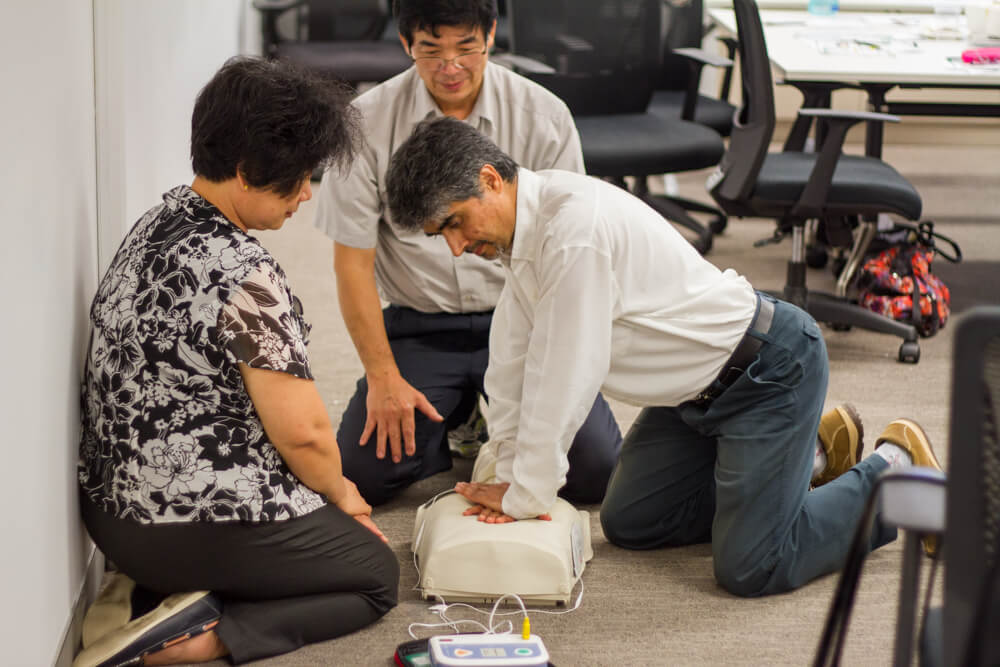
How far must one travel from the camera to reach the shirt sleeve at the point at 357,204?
2.43 meters

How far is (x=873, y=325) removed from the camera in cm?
342

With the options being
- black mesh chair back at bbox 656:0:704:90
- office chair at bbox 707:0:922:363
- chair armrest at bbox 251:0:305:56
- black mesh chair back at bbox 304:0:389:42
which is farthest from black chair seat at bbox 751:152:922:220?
black mesh chair back at bbox 304:0:389:42

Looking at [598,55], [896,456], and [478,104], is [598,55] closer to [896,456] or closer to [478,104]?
[478,104]

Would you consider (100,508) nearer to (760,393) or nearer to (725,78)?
(760,393)

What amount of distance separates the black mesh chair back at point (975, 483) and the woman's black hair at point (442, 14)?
1456 mm

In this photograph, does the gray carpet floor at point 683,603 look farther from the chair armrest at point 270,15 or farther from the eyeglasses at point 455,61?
the chair armrest at point 270,15

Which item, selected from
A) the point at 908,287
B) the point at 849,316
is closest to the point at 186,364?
the point at 849,316

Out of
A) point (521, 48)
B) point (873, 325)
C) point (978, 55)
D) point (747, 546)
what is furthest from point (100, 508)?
point (978, 55)

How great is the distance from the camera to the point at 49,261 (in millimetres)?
1679

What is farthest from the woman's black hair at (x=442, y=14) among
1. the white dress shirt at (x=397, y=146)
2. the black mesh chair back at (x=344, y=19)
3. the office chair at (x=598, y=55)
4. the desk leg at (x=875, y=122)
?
the black mesh chair back at (x=344, y=19)

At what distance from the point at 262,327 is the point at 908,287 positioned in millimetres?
2484

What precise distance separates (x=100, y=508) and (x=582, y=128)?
2534mm

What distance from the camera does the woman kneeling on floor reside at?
1722 millimetres

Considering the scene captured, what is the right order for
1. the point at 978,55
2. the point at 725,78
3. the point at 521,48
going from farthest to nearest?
1. the point at 725,78
2. the point at 521,48
3. the point at 978,55
